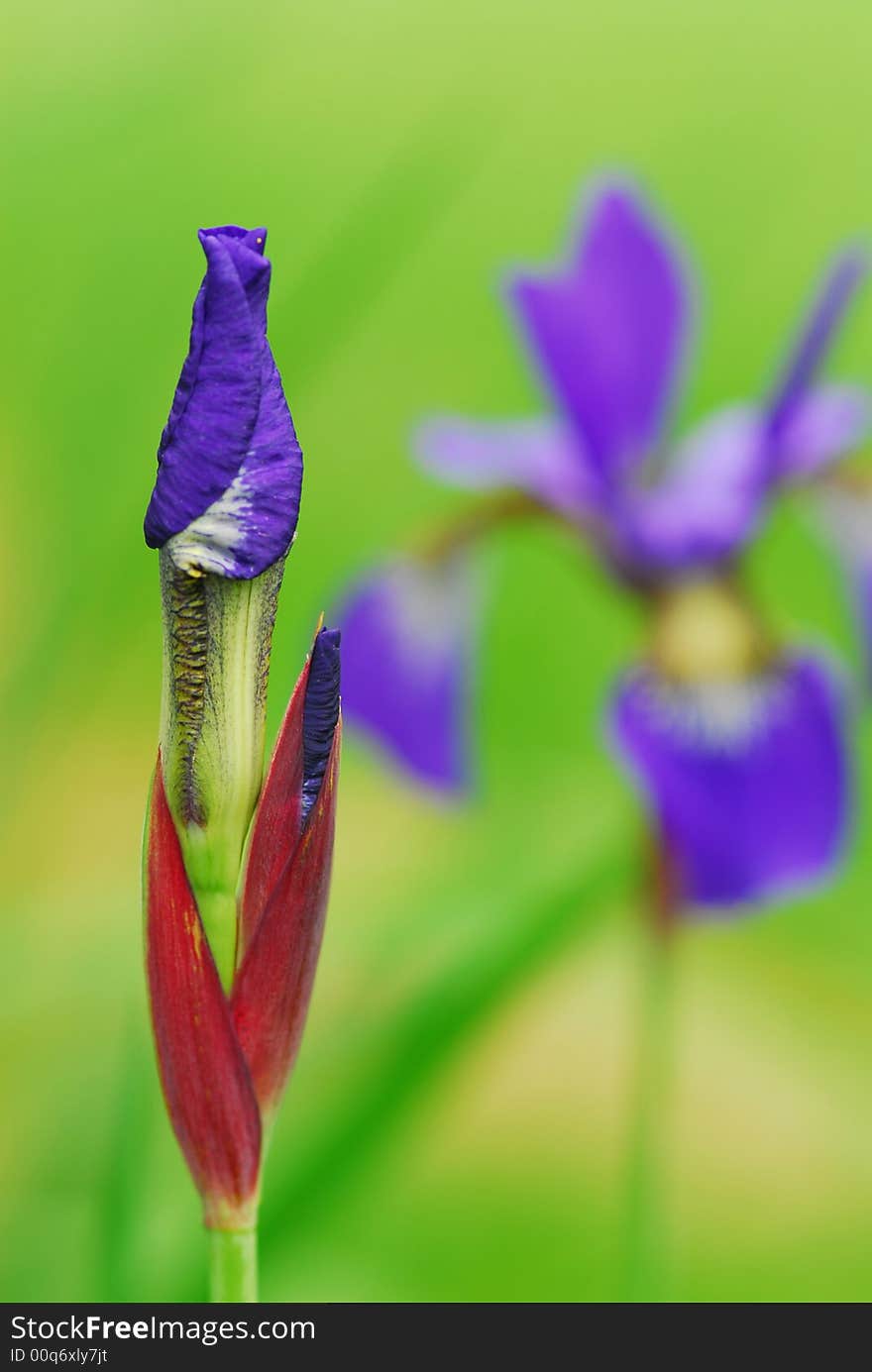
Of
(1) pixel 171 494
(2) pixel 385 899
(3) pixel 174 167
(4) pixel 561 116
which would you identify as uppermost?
(4) pixel 561 116

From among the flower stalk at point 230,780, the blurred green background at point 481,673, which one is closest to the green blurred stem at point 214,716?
the flower stalk at point 230,780

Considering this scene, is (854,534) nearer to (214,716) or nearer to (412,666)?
(412,666)

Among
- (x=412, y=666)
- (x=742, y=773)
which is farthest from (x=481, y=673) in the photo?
(x=742, y=773)

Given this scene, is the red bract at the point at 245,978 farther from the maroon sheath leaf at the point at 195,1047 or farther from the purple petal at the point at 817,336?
the purple petal at the point at 817,336

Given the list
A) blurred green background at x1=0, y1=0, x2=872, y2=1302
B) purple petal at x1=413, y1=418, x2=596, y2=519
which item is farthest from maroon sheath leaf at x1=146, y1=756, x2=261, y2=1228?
purple petal at x1=413, y1=418, x2=596, y2=519
